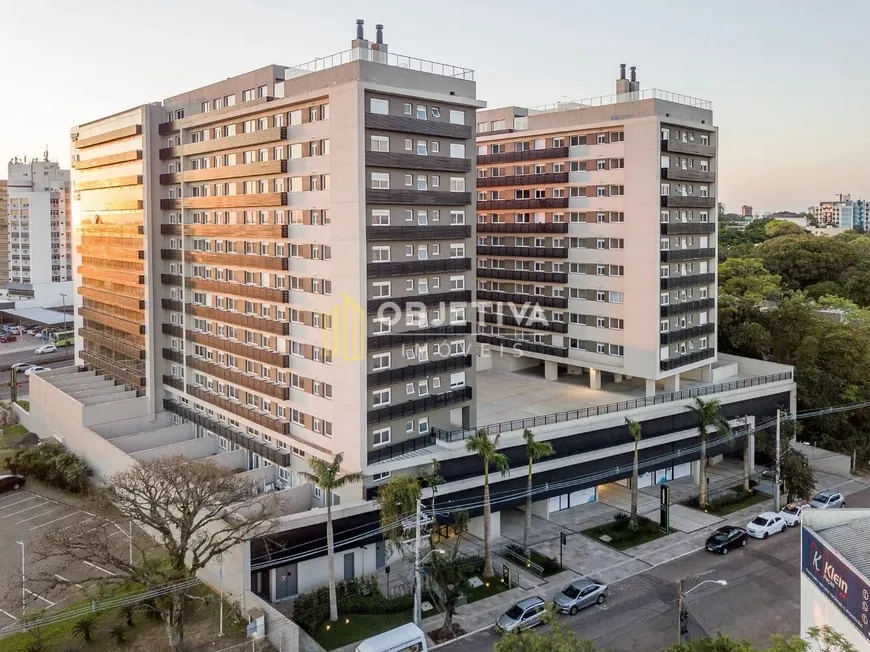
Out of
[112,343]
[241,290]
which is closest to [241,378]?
[241,290]

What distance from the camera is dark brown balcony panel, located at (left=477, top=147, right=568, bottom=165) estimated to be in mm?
60469

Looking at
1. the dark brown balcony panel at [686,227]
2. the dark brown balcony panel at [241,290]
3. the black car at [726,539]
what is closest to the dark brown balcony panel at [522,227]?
the dark brown balcony panel at [686,227]

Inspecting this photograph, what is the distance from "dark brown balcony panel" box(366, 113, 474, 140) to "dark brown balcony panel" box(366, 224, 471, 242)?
5.54m

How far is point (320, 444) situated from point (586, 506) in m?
19.8

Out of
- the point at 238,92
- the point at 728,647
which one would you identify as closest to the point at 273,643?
the point at 728,647

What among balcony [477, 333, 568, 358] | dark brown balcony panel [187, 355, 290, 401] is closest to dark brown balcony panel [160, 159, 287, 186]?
dark brown balcony panel [187, 355, 290, 401]

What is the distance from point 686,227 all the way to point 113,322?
49.3 metres

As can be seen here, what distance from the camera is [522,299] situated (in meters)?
64.3

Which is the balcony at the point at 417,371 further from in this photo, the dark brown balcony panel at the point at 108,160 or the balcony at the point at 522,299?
the dark brown balcony panel at the point at 108,160

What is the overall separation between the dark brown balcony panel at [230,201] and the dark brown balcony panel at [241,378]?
11.6 m

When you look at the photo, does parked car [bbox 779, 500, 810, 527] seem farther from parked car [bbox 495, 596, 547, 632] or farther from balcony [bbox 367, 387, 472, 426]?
balcony [bbox 367, 387, 472, 426]

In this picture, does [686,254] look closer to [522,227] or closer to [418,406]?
[522,227]

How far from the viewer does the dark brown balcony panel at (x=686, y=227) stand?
5578 centimetres

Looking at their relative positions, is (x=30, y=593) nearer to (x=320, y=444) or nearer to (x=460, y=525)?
(x=320, y=444)
